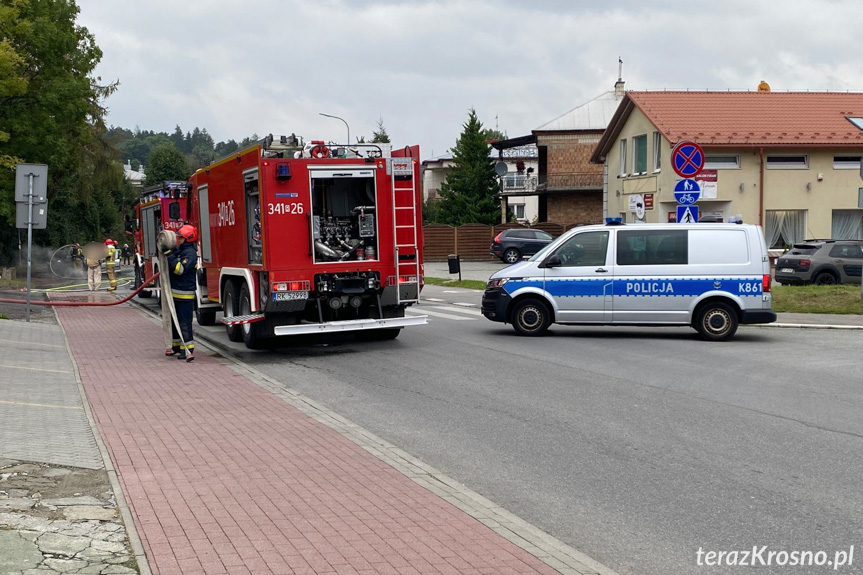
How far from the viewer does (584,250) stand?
49.8 ft

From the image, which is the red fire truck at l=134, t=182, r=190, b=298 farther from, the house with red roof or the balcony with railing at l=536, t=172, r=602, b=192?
the balcony with railing at l=536, t=172, r=602, b=192

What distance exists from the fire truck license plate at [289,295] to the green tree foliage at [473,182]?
5223cm

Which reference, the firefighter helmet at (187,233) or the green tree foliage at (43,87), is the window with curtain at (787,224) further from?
the firefighter helmet at (187,233)

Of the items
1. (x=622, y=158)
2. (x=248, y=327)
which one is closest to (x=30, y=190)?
(x=248, y=327)

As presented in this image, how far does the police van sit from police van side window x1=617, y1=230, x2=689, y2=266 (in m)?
0.02

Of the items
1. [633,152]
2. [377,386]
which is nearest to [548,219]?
[633,152]

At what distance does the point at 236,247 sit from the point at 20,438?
23.9 ft

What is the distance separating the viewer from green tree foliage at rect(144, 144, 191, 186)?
303 ft

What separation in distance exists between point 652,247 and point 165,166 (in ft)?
278

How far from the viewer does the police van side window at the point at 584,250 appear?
15102 mm

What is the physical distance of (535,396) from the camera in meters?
10.1

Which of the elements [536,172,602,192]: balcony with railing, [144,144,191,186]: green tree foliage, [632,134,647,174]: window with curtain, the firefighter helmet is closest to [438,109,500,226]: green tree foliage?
[536,172,602,192]: balcony with railing

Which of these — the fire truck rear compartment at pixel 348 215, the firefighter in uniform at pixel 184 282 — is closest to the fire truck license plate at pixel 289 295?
the fire truck rear compartment at pixel 348 215

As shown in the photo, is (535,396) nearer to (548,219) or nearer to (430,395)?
(430,395)
